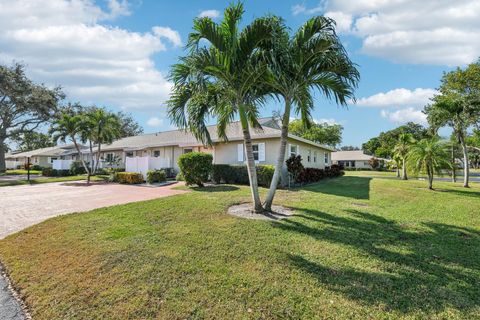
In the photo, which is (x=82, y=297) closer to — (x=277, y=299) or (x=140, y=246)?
(x=140, y=246)

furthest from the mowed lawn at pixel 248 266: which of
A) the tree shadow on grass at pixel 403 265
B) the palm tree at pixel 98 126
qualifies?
the palm tree at pixel 98 126

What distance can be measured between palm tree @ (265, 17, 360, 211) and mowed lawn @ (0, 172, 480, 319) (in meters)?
2.76

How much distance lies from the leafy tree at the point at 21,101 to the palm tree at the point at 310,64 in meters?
38.4

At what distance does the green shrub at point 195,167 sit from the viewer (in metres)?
14.2

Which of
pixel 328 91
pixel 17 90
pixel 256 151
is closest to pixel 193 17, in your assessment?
pixel 328 91

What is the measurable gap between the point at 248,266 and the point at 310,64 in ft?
18.4

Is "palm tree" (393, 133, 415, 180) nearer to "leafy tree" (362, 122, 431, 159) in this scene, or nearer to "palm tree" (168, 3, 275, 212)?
"palm tree" (168, 3, 275, 212)

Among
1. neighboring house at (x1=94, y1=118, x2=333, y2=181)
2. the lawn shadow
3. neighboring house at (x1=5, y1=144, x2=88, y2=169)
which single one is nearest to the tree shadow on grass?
the lawn shadow

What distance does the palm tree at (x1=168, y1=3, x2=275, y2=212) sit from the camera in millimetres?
6863

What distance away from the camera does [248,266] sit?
4.47m

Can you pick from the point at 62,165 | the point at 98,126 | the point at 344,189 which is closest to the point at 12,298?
the point at 344,189

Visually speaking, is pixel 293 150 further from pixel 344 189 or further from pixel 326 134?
pixel 326 134

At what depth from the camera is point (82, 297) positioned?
3.82 m

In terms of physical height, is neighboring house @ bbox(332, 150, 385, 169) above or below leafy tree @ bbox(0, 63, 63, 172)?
below
